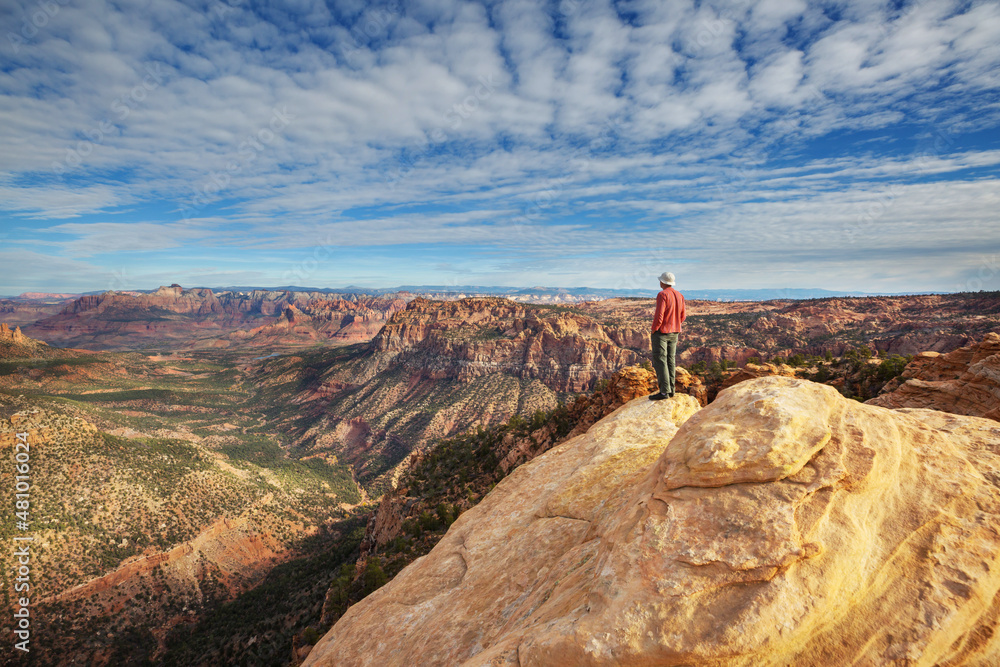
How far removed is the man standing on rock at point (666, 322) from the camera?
521 inches

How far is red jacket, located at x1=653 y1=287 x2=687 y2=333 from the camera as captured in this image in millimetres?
13203

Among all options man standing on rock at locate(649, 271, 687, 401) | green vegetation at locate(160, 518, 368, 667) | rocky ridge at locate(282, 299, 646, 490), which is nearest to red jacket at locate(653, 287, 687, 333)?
man standing on rock at locate(649, 271, 687, 401)

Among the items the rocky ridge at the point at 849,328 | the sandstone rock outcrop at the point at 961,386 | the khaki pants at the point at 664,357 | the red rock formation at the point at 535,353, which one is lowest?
the red rock formation at the point at 535,353

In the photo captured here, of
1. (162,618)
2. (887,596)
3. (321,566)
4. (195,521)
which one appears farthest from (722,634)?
(195,521)

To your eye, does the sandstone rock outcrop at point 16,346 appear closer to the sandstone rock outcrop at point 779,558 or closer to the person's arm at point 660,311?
the person's arm at point 660,311

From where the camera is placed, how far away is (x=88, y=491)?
185 feet

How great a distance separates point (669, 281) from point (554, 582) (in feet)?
32.6

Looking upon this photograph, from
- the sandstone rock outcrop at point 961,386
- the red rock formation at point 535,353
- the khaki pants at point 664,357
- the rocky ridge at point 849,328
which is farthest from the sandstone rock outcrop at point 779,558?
the red rock formation at point 535,353

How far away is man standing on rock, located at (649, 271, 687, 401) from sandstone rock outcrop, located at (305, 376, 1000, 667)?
174 inches

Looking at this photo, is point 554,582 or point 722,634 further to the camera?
point 554,582

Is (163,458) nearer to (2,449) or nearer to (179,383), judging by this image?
(2,449)

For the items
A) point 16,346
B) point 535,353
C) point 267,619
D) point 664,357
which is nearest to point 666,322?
point 664,357

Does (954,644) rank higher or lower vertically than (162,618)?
higher

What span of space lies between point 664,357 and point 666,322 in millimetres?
1484
